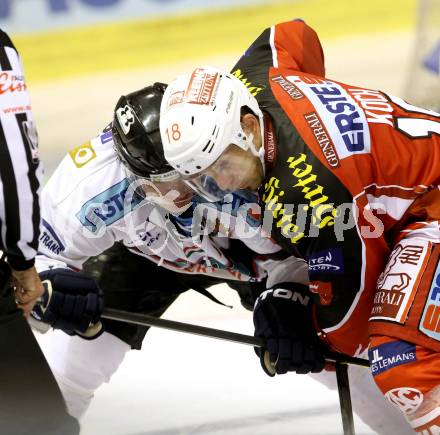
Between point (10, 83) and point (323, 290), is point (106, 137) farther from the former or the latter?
point (323, 290)

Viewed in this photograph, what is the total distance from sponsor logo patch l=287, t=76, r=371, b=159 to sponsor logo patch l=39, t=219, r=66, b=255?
0.85 m

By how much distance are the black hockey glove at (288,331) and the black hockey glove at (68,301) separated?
19.3 inches

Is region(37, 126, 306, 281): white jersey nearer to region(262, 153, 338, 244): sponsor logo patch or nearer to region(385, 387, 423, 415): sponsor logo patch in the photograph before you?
region(262, 153, 338, 244): sponsor logo patch

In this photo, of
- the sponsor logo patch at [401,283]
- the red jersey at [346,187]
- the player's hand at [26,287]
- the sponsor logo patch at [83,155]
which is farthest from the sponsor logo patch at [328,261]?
the sponsor logo patch at [83,155]

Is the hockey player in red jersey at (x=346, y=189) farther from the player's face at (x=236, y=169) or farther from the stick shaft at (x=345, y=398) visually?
the stick shaft at (x=345, y=398)

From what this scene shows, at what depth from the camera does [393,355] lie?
99.0 inches

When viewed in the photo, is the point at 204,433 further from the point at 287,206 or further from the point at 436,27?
the point at 436,27

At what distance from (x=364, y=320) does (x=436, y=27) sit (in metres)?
2.93

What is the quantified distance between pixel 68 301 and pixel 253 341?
1.86 ft

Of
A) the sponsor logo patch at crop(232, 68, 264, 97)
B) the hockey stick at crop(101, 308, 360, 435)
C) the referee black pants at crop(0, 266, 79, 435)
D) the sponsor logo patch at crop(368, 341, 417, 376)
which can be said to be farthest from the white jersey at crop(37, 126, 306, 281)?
the sponsor logo patch at crop(368, 341, 417, 376)

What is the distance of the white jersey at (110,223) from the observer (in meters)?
2.91

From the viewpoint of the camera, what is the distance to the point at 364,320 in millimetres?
2721

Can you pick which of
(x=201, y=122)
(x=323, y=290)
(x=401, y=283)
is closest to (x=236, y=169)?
(x=201, y=122)

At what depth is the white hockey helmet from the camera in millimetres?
2541
